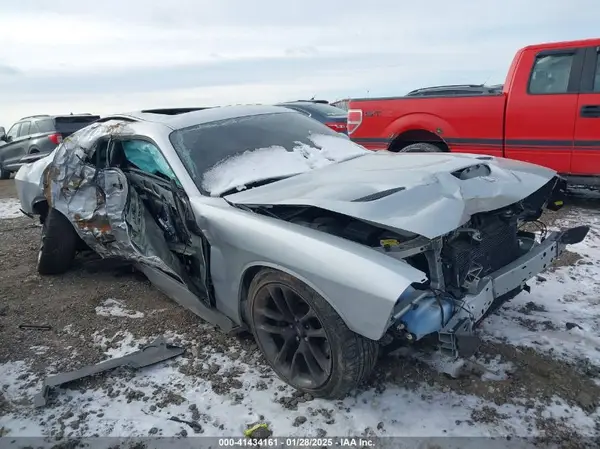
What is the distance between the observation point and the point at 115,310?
416 cm

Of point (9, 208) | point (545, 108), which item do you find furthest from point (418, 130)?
point (9, 208)

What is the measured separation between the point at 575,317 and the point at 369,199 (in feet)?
6.26

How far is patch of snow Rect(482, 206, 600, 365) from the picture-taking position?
3119 millimetres

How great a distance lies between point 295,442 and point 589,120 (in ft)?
16.8

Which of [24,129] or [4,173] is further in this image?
[4,173]

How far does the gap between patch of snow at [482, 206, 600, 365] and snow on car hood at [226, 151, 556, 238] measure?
955 mm

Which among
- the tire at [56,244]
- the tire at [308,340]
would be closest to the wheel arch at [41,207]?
the tire at [56,244]

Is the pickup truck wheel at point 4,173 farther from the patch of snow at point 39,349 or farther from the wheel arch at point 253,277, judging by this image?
the wheel arch at point 253,277

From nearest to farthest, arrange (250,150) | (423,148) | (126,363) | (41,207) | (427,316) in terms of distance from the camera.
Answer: (427,316)
(126,363)
(250,150)
(41,207)
(423,148)

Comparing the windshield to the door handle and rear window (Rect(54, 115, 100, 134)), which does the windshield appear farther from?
rear window (Rect(54, 115, 100, 134))

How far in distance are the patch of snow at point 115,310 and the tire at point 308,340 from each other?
1514mm

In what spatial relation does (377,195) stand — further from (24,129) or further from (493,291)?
(24,129)

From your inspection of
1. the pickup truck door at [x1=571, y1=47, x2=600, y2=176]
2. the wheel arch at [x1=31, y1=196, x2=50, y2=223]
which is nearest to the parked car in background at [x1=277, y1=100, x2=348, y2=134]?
the pickup truck door at [x1=571, y1=47, x2=600, y2=176]

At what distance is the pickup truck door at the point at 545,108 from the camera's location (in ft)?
18.9
